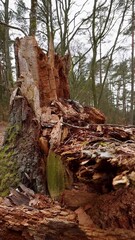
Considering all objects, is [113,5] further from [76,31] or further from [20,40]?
[20,40]

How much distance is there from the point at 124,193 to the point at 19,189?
897mm

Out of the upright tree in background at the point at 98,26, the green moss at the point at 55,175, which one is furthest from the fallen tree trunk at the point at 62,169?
the upright tree in background at the point at 98,26

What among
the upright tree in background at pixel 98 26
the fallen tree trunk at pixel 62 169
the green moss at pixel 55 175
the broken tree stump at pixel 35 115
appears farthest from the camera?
the upright tree in background at pixel 98 26

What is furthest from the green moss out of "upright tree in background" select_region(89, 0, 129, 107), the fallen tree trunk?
"upright tree in background" select_region(89, 0, 129, 107)

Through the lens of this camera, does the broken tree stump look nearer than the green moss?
No

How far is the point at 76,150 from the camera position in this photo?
140 cm

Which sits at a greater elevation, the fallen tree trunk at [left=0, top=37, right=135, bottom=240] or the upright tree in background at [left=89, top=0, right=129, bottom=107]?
the upright tree in background at [left=89, top=0, right=129, bottom=107]

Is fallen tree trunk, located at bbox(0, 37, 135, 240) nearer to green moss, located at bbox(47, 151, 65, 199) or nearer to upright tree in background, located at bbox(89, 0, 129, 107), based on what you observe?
green moss, located at bbox(47, 151, 65, 199)

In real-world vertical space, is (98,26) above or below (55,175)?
above

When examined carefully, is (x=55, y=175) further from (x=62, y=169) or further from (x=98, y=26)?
(x=98, y=26)

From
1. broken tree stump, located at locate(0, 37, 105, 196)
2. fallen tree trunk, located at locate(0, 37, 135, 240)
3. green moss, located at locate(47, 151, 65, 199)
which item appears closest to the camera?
fallen tree trunk, located at locate(0, 37, 135, 240)

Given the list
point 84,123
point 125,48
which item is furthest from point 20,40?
point 125,48

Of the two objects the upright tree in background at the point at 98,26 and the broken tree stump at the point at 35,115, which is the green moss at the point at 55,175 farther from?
the upright tree in background at the point at 98,26

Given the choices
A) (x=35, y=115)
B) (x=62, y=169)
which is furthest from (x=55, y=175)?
(x=35, y=115)
